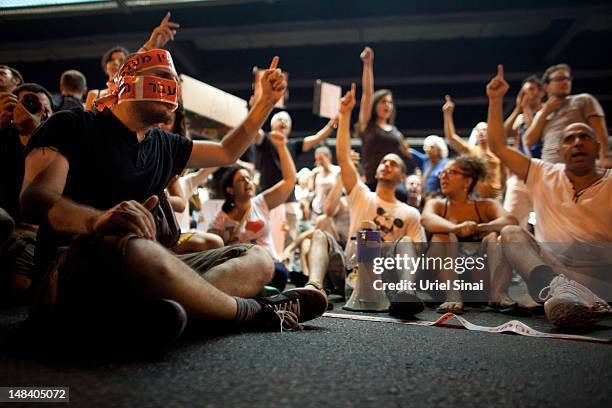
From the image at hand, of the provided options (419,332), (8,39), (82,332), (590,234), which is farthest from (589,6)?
(82,332)

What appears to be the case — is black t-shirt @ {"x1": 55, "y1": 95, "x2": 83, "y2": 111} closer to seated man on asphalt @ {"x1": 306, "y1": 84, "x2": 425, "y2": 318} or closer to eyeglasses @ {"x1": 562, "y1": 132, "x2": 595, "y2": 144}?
seated man on asphalt @ {"x1": 306, "y1": 84, "x2": 425, "y2": 318}

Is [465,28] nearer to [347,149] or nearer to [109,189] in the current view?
[347,149]

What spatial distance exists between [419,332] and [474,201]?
1468 mm

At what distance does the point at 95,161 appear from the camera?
1.43 meters

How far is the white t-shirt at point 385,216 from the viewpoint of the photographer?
2980 mm

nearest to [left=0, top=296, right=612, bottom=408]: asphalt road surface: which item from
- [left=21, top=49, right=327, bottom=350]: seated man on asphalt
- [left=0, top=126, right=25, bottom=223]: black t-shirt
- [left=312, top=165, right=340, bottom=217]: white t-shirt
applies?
[left=21, top=49, right=327, bottom=350]: seated man on asphalt

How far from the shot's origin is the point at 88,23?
5215 mm

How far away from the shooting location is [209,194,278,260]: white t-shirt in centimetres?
293

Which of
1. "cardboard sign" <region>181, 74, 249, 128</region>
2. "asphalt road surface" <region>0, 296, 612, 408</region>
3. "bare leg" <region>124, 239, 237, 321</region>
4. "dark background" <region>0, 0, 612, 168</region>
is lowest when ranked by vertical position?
"asphalt road surface" <region>0, 296, 612, 408</region>

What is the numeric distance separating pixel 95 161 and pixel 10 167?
1003mm

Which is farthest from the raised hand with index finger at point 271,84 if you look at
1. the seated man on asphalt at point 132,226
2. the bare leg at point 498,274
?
the bare leg at point 498,274

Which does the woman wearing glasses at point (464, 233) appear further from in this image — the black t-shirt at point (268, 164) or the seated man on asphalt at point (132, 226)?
the black t-shirt at point (268, 164)

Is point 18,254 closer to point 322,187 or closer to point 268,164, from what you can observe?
point 268,164

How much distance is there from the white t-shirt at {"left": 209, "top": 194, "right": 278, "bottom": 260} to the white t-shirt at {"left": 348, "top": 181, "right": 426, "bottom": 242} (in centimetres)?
57
